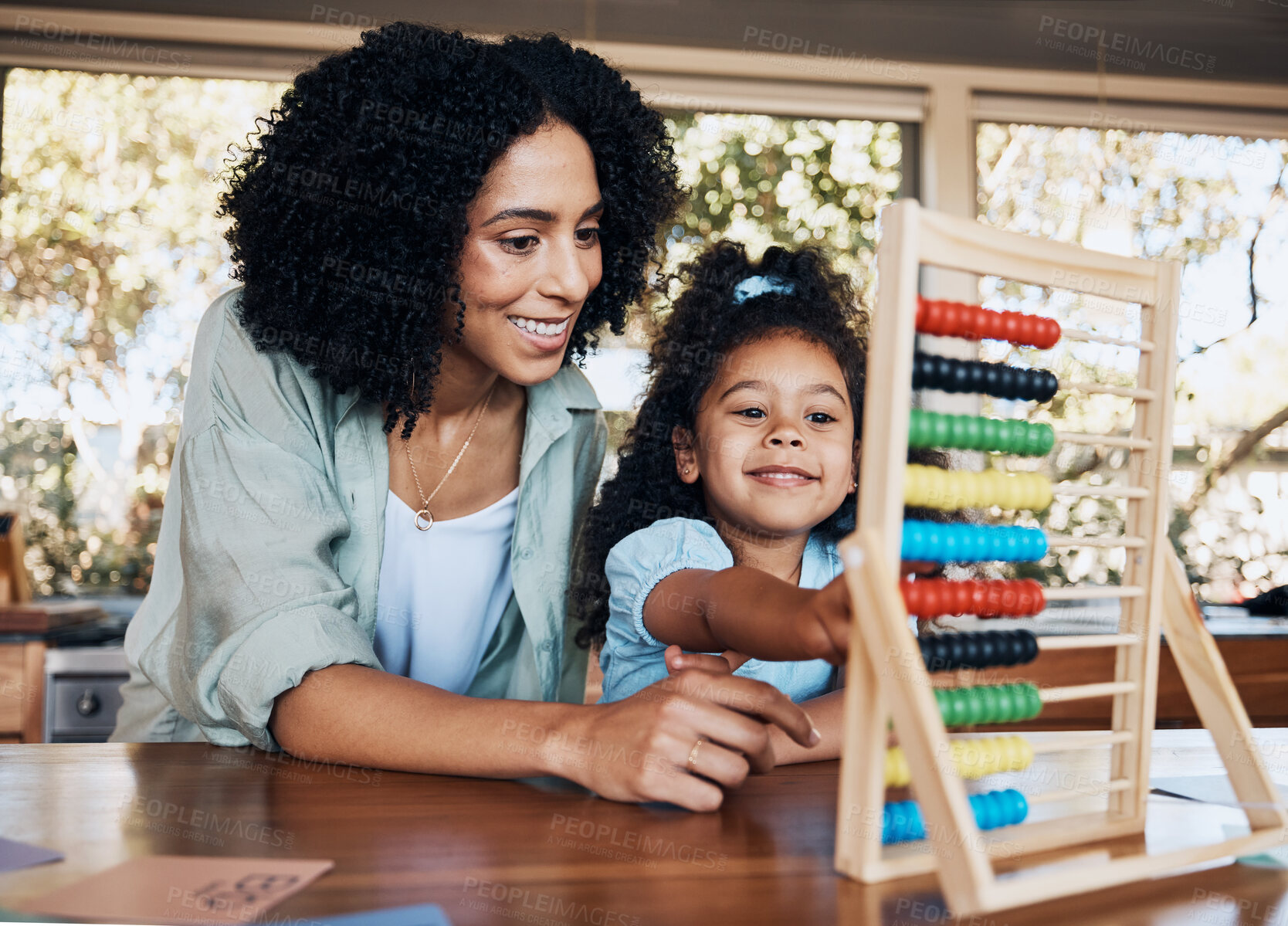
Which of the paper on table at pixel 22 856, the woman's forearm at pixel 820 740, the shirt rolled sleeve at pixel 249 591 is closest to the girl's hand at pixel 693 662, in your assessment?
the woman's forearm at pixel 820 740

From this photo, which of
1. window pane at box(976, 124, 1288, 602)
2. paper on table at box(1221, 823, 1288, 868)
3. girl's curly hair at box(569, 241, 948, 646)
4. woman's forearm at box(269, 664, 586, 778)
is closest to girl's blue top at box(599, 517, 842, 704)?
girl's curly hair at box(569, 241, 948, 646)

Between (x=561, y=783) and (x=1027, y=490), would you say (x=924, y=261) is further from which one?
(x=561, y=783)

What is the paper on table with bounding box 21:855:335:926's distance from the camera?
662mm

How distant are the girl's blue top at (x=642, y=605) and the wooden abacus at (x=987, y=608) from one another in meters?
0.44

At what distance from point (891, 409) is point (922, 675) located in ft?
0.63

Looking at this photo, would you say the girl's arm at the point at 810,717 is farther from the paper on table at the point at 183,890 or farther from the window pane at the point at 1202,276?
the window pane at the point at 1202,276

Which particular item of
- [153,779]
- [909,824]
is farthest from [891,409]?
[153,779]

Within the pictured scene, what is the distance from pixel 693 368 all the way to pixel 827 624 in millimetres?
966

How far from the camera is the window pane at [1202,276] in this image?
366 cm

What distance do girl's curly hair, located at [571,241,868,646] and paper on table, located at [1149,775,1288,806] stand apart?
2.27 ft

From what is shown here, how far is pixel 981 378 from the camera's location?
2.76 feet

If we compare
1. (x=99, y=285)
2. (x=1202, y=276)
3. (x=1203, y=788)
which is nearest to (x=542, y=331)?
(x=1203, y=788)

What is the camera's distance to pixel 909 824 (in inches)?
32.1

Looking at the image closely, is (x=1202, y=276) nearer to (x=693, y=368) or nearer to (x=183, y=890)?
(x=693, y=368)
